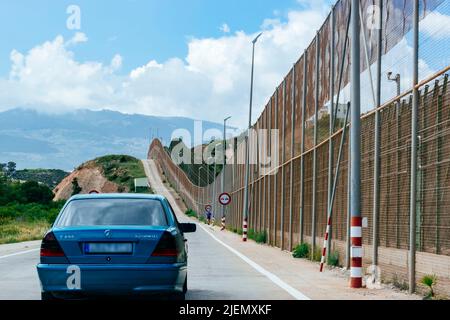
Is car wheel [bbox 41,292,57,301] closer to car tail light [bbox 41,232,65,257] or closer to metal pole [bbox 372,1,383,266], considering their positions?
car tail light [bbox 41,232,65,257]

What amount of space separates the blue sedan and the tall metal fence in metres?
4.20

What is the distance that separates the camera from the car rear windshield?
437 inches

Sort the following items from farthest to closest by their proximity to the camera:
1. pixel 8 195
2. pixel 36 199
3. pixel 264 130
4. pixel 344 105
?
pixel 36 199, pixel 8 195, pixel 264 130, pixel 344 105

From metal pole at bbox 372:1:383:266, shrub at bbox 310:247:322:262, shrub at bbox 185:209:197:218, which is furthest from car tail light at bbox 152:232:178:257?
shrub at bbox 185:209:197:218

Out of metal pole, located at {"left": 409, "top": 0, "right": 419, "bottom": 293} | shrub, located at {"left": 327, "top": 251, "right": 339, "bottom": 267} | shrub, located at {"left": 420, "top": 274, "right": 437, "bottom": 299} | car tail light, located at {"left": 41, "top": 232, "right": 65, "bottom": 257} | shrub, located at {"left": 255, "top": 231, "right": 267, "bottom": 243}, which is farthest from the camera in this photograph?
shrub, located at {"left": 255, "top": 231, "right": 267, "bottom": 243}

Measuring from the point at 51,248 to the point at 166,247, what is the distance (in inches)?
55.3

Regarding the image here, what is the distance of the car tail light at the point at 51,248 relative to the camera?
10562 millimetres

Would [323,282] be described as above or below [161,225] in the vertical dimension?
below

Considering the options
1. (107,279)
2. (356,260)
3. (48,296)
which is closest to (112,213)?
(107,279)

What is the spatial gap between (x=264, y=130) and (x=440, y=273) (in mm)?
28420

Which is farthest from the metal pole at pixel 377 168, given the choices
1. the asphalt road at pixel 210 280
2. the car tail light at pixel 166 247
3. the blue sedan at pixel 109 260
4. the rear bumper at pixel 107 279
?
the rear bumper at pixel 107 279
